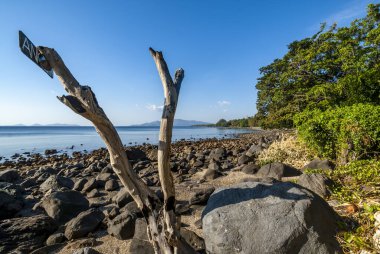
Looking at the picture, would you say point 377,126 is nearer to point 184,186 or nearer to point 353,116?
point 353,116

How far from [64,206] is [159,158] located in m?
3.98

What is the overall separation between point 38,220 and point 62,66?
3560 millimetres

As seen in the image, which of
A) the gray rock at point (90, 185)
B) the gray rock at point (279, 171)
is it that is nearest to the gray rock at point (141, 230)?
the gray rock at point (90, 185)

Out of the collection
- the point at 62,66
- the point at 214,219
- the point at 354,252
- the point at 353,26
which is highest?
the point at 353,26

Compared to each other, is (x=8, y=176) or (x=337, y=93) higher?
(x=337, y=93)

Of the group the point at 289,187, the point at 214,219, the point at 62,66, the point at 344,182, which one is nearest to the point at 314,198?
the point at 289,187

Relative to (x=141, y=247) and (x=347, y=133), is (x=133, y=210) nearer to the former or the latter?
(x=141, y=247)

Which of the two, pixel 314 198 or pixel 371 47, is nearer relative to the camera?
pixel 314 198

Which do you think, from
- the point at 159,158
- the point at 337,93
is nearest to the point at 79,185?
the point at 159,158

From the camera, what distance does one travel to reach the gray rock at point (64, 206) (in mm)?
5395

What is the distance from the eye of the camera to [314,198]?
3309 mm

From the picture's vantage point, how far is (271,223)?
9.92 ft

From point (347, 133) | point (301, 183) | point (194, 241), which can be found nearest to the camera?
point (194, 241)

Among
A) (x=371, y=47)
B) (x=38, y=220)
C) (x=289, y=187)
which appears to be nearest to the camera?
(x=289, y=187)
